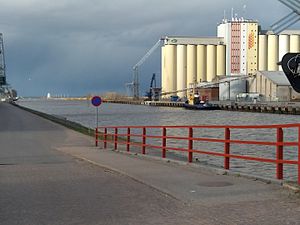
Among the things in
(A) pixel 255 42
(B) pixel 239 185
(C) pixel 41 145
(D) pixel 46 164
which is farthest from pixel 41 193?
(A) pixel 255 42

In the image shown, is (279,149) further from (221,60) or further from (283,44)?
(283,44)

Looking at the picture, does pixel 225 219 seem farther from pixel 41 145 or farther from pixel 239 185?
pixel 41 145

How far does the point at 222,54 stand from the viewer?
166 metres

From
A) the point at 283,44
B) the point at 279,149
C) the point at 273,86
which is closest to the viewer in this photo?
the point at 279,149

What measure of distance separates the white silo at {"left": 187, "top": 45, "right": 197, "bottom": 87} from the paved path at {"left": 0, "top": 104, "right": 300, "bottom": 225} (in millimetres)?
156944

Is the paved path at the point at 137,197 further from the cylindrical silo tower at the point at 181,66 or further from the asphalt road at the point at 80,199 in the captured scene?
the cylindrical silo tower at the point at 181,66

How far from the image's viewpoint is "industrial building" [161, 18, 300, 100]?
521 feet

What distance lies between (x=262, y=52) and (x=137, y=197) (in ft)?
508

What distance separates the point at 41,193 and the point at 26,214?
2111 mm

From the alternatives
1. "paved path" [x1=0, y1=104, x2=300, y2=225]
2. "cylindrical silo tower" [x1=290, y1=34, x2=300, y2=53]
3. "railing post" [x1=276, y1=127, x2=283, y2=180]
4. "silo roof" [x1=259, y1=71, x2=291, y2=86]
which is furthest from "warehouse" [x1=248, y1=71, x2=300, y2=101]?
"railing post" [x1=276, y1=127, x2=283, y2=180]

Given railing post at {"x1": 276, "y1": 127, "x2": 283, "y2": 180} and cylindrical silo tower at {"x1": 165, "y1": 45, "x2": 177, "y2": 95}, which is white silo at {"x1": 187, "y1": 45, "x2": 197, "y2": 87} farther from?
railing post at {"x1": 276, "y1": 127, "x2": 283, "y2": 180}

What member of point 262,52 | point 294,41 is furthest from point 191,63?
point 294,41

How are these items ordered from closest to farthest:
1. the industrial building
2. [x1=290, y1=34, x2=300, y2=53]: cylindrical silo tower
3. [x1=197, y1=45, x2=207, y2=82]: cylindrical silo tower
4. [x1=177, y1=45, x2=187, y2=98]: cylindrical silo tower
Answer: the industrial building, [x1=290, y1=34, x2=300, y2=53]: cylindrical silo tower, [x1=197, y1=45, x2=207, y2=82]: cylindrical silo tower, [x1=177, y1=45, x2=187, y2=98]: cylindrical silo tower

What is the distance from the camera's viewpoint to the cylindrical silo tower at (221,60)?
16488cm
